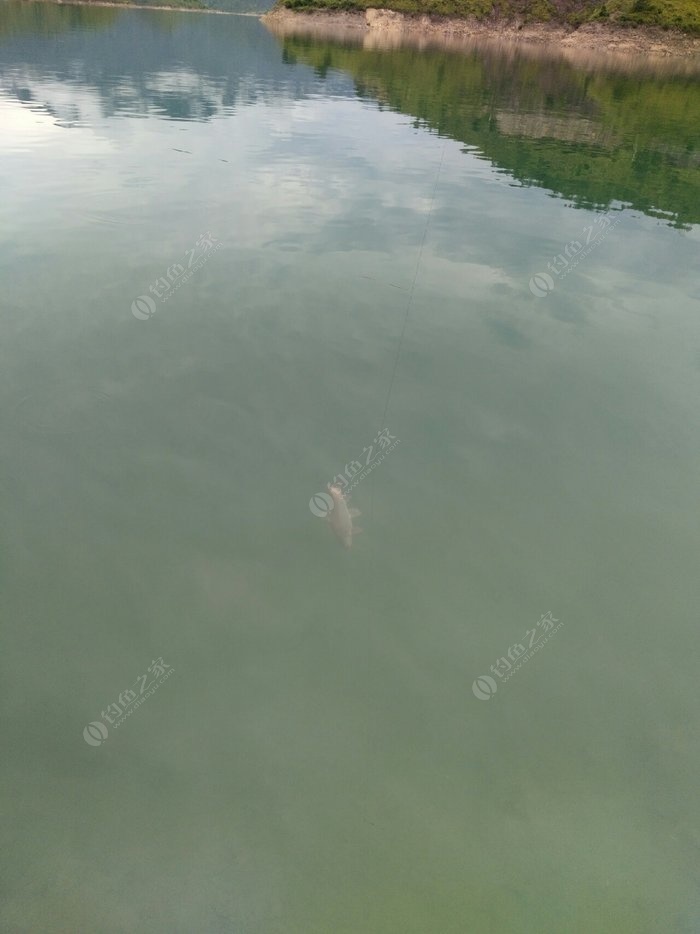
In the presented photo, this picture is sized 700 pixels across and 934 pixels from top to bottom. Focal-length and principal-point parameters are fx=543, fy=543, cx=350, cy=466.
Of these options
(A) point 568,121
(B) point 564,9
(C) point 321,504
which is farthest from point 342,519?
(B) point 564,9

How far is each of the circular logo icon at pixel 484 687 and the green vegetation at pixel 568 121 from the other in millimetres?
17751

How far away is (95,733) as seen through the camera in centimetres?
479

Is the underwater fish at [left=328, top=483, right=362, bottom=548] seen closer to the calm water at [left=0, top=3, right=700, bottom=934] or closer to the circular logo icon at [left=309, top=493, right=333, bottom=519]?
the circular logo icon at [left=309, top=493, right=333, bottom=519]

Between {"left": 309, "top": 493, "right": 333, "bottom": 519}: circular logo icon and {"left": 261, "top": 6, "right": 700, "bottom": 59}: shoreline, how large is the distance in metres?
107

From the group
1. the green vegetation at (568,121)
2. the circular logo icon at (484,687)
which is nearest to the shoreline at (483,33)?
the green vegetation at (568,121)

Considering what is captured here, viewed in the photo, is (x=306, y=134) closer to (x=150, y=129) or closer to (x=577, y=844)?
(x=150, y=129)

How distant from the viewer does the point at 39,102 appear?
28.9 m

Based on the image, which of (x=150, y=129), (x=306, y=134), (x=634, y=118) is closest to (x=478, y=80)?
(x=634, y=118)

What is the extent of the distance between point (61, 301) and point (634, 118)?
4021cm

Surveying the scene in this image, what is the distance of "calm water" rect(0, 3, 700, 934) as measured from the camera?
4.12 m

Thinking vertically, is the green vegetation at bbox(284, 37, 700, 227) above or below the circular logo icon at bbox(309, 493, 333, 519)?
above

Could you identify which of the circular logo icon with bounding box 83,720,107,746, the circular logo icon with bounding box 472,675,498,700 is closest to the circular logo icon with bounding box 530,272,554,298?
the circular logo icon with bounding box 472,675,498,700

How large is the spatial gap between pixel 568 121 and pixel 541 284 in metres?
28.2

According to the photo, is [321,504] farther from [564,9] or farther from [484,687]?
[564,9]
